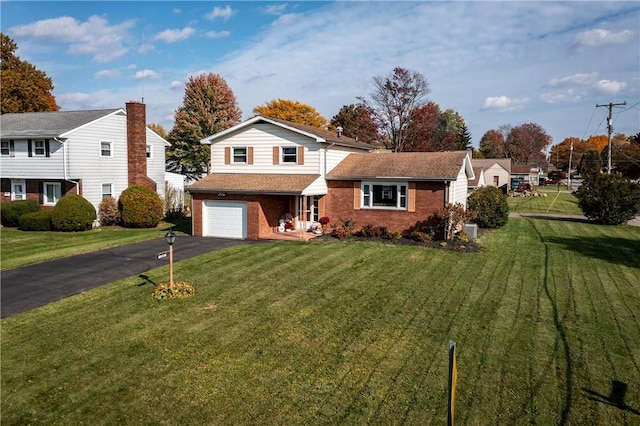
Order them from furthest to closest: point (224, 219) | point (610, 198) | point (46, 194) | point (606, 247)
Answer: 1. point (46, 194)
2. point (610, 198)
3. point (224, 219)
4. point (606, 247)

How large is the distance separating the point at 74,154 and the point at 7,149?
505 cm

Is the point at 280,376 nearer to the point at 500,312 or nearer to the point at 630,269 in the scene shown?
the point at 500,312

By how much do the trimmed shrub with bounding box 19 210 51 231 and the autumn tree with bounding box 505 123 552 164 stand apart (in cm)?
9758

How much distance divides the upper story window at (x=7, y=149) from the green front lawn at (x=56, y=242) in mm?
5243

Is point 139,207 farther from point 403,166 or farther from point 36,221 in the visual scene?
point 403,166

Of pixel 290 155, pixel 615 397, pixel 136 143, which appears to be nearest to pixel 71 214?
pixel 136 143

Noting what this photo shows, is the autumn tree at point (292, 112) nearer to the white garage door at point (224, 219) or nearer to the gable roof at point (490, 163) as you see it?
the gable roof at point (490, 163)

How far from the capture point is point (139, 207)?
89.4 ft

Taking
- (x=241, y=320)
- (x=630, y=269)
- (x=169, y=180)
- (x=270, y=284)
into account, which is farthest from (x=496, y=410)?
(x=169, y=180)

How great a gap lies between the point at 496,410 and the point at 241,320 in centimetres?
629

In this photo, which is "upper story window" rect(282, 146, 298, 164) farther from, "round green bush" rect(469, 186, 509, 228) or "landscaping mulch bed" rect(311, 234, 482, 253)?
"round green bush" rect(469, 186, 509, 228)

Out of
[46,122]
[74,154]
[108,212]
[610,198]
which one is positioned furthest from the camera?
[46,122]

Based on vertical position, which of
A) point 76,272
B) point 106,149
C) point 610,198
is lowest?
point 76,272

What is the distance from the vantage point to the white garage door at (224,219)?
2378 cm
